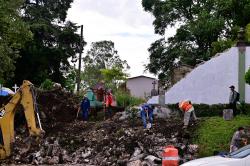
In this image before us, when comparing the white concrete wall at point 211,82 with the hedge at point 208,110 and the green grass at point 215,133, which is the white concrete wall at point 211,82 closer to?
the hedge at point 208,110

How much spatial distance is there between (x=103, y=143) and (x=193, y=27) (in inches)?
893

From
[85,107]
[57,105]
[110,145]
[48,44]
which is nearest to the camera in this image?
[110,145]

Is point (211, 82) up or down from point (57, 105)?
up

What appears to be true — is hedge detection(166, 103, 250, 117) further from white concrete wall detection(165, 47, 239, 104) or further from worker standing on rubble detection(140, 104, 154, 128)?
worker standing on rubble detection(140, 104, 154, 128)

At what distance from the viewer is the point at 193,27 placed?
157 ft

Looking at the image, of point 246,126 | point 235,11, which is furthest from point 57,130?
point 235,11

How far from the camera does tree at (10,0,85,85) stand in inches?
2188

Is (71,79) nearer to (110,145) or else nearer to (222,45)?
(222,45)

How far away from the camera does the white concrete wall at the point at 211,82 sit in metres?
33.7

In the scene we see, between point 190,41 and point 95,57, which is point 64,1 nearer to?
point 190,41

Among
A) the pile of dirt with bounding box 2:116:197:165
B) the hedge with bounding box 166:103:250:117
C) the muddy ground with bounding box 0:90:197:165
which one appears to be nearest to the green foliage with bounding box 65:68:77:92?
the muddy ground with bounding box 0:90:197:165

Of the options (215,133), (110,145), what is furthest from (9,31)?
(215,133)

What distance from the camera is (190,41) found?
5219 cm

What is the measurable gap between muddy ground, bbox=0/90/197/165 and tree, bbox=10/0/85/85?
24.6 meters
